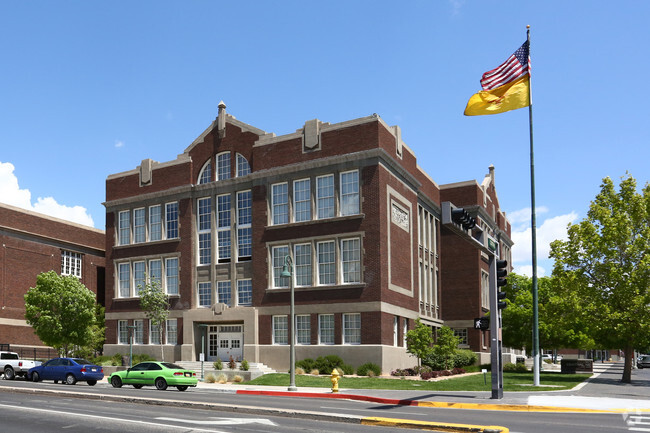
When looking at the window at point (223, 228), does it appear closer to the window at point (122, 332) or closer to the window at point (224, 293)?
the window at point (224, 293)

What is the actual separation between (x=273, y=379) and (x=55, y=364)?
12.1 metres

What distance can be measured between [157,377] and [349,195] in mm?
17674

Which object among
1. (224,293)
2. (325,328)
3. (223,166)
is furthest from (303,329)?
(223,166)

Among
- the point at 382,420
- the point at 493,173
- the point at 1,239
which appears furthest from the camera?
the point at 493,173

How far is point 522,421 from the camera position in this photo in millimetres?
18203

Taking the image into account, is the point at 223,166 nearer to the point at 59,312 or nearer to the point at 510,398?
the point at 59,312

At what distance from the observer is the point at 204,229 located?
50.9 m

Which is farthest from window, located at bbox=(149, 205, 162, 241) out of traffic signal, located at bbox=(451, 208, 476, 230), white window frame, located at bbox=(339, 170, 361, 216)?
traffic signal, located at bbox=(451, 208, 476, 230)

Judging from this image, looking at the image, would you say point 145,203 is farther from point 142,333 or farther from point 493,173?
point 493,173

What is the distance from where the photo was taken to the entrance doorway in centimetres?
4809

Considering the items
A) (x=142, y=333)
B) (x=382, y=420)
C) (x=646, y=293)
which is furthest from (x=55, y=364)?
(x=646, y=293)

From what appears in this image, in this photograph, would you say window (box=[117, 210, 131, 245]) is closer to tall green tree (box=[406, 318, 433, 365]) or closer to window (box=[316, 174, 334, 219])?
window (box=[316, 174, 334, 219])

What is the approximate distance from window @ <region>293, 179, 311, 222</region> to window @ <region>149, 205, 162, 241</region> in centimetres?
1348

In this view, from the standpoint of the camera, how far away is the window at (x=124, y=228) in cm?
5559
